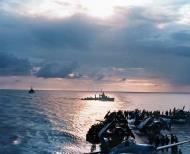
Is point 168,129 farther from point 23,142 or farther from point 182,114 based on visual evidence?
point 23,142

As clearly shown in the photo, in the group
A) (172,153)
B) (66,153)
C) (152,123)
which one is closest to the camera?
(172,153)

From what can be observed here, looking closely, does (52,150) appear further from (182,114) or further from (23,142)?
(182,114)

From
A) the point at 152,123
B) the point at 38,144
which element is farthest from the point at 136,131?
the point at 38,144

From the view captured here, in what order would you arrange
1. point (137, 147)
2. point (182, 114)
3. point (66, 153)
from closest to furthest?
point (137, 147) < point (66, 153) < point (182, 114)

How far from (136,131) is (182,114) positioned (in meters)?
31.5

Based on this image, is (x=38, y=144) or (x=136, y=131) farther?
(x=136, y=131)

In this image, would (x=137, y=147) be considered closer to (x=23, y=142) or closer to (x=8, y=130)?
(x=23, y=142)

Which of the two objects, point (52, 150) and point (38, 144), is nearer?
point (52, 150)

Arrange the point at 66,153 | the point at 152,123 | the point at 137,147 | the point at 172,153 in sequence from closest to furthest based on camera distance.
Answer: the point at 137,147 < the point at 172,153 < the point at 66,153 < the point at 152,123

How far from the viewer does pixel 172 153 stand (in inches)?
2426

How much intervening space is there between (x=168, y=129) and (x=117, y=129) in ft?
86.3

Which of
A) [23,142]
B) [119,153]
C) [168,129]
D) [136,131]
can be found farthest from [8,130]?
[119,153]

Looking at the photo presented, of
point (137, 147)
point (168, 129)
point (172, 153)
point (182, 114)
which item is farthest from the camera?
point (182, 114)

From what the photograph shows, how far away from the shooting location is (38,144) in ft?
244
